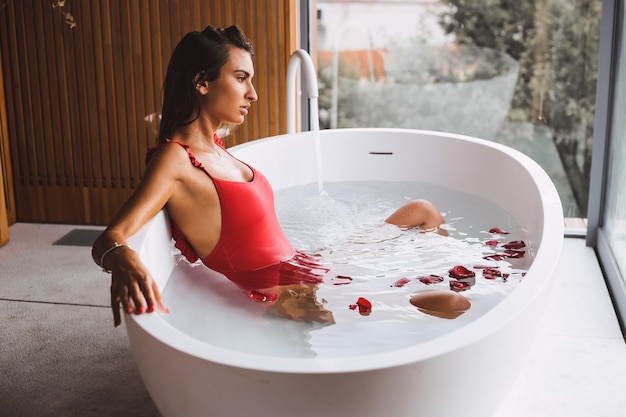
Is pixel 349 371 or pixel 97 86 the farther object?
pixel 97 86

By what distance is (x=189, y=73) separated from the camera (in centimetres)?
209

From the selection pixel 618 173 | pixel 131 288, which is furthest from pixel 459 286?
pixel 618 173

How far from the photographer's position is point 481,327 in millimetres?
1447

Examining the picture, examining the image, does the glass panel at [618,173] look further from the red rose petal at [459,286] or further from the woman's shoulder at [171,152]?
the woman's shoulder at [171,152]

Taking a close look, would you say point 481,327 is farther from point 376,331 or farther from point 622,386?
point 622,386

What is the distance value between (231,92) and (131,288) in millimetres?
757

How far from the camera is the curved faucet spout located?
3.12 meters

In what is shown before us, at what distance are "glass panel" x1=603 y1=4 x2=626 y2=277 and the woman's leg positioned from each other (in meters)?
0.79

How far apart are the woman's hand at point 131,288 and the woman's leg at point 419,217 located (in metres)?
1.31

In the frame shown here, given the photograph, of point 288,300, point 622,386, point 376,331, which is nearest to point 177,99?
point 288,300

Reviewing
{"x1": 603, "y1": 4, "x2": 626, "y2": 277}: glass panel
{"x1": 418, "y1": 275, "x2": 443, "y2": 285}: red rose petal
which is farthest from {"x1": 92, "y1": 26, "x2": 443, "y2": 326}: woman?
Answer: {"x1": 603, "y1": 4, "x2": 626, "y2": 277}: glass panel

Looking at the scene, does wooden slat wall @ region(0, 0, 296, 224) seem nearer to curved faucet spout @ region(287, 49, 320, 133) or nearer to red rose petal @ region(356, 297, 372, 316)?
curved faucet spout @ region(287, 49, 320, 133)

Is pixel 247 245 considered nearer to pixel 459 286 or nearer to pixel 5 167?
pixel 459 286

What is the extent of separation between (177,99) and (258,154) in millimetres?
983
